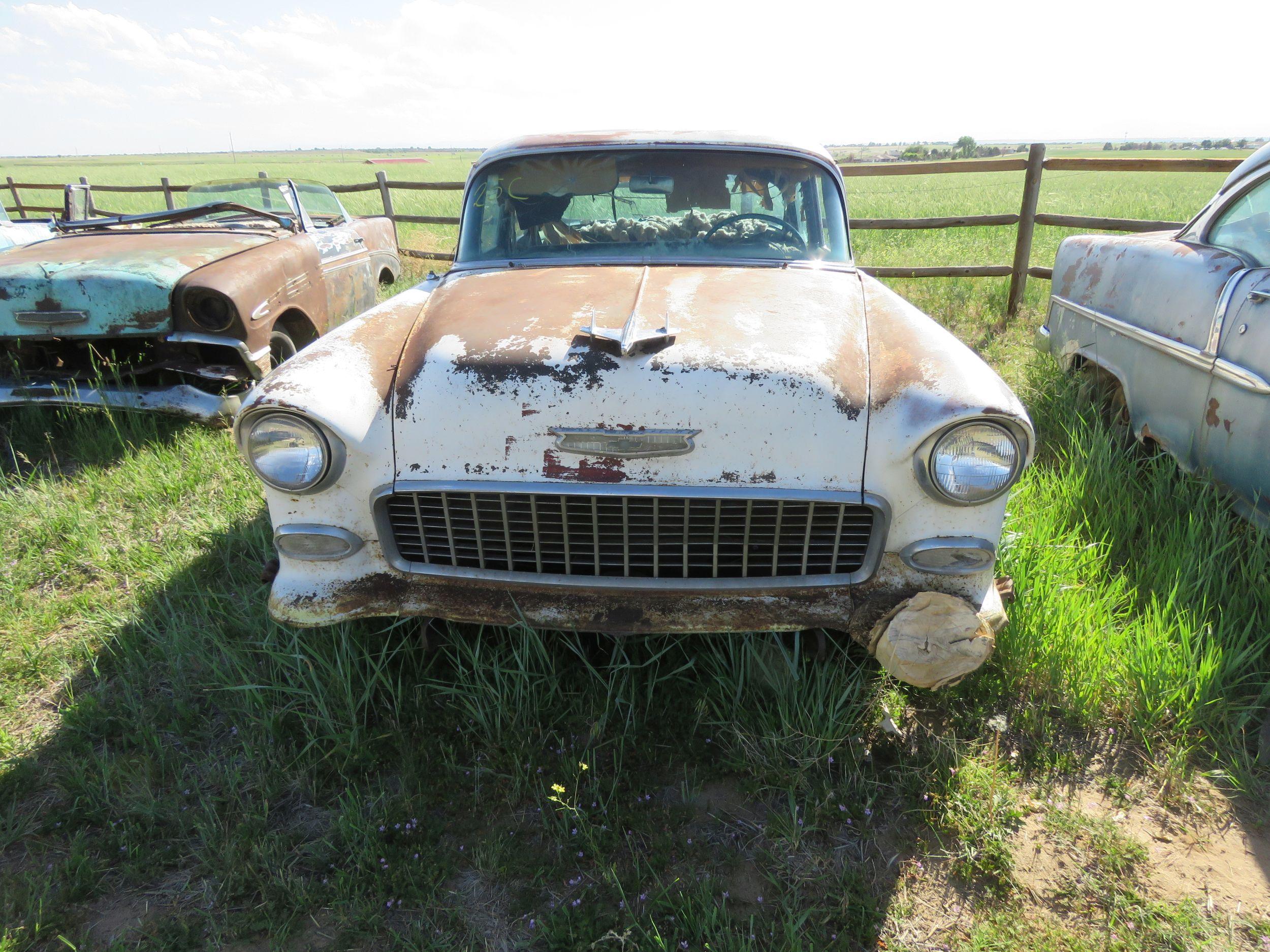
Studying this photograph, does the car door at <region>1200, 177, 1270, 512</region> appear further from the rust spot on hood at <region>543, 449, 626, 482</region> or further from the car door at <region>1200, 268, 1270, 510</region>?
the rust spot on hood at <region>543, 449, 626, 482</region>

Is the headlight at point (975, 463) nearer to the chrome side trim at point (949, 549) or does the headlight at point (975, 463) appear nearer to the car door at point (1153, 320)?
the chrome side trim at point (949, 549)

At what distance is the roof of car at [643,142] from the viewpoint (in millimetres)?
3043

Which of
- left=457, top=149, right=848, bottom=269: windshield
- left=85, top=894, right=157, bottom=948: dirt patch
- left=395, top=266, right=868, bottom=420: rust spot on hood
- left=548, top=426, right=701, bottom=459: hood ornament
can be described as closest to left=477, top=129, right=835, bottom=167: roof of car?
left=457, top=149, right=848, bottom=269: windshield

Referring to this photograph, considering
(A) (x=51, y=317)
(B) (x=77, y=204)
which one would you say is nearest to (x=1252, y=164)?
(A) (x=51, y=317)

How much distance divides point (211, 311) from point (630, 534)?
3165 millimetres

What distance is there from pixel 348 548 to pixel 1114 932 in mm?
2007

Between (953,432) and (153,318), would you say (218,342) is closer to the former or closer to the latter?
(153,318)

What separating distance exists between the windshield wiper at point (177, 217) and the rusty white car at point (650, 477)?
3.53 m

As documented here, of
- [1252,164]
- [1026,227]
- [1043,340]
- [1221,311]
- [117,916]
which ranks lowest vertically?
[117,916]

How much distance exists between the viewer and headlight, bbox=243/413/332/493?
1980 millimetres

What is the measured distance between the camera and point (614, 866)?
1793 millimetres

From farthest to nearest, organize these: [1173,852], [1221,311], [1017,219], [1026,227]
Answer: [1017,219] → [1026,227] → [1221,311] → [1173,852]

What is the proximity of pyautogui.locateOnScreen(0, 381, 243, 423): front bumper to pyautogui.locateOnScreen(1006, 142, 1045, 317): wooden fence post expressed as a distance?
600 centimetres

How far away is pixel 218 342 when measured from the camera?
3982 millimetres
